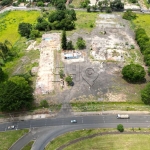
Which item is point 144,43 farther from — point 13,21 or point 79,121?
point 13,21

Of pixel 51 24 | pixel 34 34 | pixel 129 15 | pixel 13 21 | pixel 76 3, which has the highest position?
pixel 76 3

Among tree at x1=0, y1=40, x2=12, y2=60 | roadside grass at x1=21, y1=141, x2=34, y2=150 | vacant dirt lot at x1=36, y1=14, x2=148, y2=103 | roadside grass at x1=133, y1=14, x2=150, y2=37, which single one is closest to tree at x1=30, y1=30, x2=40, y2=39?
tree at x1=0, y1=40, x2=12, y2=60

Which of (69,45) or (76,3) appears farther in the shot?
(76,3)

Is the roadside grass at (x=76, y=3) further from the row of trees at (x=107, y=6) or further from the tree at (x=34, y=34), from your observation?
the tree at (x=34, y=34)

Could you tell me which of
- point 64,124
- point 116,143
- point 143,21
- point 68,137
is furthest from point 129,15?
point 68,137

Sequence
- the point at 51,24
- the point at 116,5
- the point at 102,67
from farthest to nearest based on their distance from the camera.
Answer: the point at 116,5, the point at 51,24, the point at 102,67

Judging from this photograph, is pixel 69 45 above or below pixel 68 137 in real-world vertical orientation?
above

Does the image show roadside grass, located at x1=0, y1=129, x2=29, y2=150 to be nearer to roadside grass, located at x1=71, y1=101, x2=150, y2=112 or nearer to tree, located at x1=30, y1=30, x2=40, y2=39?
roadside grass, located at x1=71, y1=101, x2=150, y2=112
